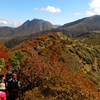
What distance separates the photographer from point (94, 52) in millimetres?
56312

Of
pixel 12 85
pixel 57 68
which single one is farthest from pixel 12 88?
pixel 57 68

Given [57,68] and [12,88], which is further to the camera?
[57,68]

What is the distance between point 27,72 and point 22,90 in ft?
4.48

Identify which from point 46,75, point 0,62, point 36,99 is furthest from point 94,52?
point 36,99

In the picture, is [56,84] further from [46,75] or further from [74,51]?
[74,51]

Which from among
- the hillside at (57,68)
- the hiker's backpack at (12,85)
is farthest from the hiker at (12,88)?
the hillside at (57,68)

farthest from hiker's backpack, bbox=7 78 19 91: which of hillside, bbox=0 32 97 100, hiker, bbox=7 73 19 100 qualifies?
hillside, bbox=0 32 97 100

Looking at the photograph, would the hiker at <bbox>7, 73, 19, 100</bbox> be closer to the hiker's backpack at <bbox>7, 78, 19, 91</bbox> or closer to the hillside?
the hiker's backpack at <bbox>7, 78, 19, 91</bbox>

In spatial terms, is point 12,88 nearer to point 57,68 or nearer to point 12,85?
point 12,85

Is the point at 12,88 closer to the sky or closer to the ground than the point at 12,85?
closer to the ground

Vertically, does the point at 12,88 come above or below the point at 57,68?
below

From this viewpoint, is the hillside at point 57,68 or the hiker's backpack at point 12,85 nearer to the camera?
the hillside at point 57,68

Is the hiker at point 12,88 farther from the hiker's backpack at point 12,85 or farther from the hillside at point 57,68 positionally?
the hillside at point 57,68

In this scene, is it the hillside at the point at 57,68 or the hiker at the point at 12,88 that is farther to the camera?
the hiker at the point at 12,88
